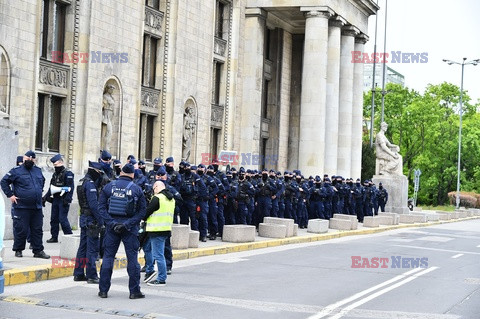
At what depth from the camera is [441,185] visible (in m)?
90.8

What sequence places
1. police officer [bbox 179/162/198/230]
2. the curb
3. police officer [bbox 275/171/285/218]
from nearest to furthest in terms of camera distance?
the curb
police officer [bbox 179/162/198/230]
police officer [bbox 275/171/285/218]

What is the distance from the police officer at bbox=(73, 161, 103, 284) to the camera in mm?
13555

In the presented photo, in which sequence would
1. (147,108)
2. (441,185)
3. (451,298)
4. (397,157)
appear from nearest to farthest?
(451,298)
(147,108)
(397,157)
(441,185)

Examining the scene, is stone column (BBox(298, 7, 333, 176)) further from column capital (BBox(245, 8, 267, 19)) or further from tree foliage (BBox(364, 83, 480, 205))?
tree foliage (BBox(364, 83, 480, 205))

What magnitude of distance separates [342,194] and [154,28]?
10.8 metres

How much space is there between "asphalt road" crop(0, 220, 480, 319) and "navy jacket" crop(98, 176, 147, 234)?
1141 millimetres

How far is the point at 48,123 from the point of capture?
28.6 meters

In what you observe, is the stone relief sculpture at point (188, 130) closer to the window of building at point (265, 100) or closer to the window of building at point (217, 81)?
the window of building at point (217, 81)

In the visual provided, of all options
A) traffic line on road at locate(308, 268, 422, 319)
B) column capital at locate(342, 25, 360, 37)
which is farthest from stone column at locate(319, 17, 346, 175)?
traffic line on road at locate(308, 268, 422, 319)

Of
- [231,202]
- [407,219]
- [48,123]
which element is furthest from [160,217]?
[407,219]

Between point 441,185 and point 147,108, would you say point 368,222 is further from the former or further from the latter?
point 441,185

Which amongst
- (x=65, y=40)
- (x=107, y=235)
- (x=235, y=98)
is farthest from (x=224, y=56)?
(x=107, y=235)

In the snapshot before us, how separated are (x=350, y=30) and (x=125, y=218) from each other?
4226cm

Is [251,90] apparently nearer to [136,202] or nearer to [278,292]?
[278,292]
